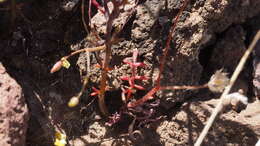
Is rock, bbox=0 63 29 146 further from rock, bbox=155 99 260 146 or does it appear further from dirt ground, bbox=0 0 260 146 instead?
rock, bbox=155 99 260 146

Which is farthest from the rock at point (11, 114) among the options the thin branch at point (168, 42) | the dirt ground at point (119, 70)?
the thin branch at point (168, 42)

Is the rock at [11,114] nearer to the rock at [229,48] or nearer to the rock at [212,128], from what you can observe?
the rock at [212,128]

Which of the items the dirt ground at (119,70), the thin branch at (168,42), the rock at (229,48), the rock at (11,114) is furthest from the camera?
the rock at (229,48)

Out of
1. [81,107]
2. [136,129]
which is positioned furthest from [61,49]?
[136,129]

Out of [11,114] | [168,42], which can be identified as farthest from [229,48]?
[11,114]

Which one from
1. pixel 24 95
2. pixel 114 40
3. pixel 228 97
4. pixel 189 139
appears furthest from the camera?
pixel 189 139

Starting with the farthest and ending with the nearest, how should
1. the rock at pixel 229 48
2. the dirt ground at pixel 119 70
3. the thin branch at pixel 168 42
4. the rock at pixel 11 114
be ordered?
1. the rock at pixel 229 48
2. the dirt ground at pixel 119 70
3. the thin branch at pixel 168 42
4. the rock at pixel 11 114

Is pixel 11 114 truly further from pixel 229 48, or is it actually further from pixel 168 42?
pixel 229 48

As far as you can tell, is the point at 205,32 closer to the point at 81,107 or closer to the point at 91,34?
the point at 91,34
